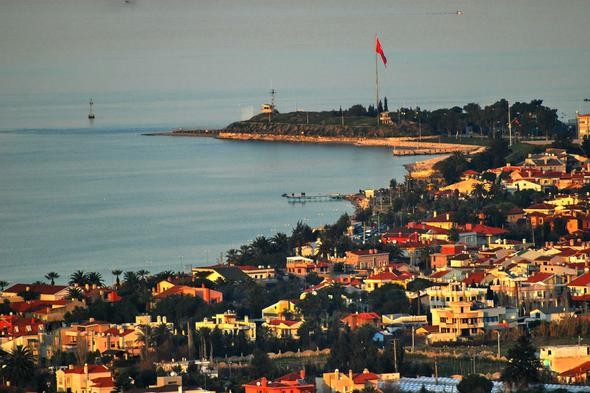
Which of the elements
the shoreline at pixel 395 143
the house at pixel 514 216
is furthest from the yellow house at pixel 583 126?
the house at pixel 514 216

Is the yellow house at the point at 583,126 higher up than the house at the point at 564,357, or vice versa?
the yellow house at the point at 583,126

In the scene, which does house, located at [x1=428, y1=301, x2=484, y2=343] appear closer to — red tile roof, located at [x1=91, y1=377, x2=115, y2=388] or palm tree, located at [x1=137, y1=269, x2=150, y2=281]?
red tile roof, located at [x1=91, y1=377, x2=115, y2=388]

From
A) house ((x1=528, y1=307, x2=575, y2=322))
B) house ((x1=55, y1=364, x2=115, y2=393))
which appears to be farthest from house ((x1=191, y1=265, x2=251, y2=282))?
house ((x1=55, y1=364, x2=115, y2=393))

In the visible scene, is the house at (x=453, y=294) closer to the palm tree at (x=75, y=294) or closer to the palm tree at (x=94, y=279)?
the palm tree at (x=75, y=294)

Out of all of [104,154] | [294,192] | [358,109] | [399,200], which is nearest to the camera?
[399,200]

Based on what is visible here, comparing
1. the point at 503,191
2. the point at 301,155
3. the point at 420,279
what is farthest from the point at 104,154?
the point at 420,279

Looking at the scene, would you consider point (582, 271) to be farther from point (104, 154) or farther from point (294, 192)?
point (104, 154)
